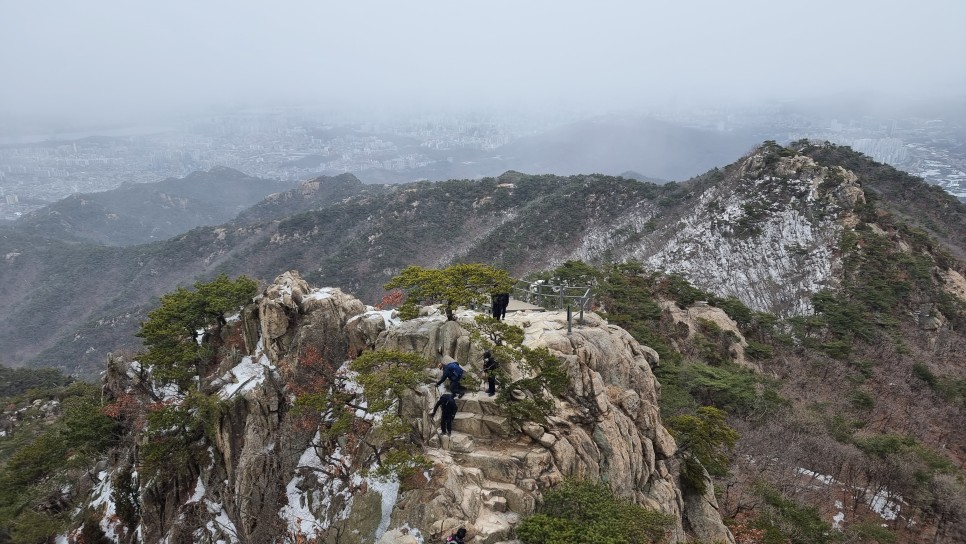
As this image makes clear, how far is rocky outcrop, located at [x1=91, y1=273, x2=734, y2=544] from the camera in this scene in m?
11.9

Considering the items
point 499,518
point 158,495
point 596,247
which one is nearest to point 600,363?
point 499,518

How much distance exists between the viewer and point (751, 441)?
987 inches

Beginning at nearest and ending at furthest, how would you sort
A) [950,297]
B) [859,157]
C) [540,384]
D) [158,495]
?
[540,384] < [158,495] < [950,297] < [859,157]

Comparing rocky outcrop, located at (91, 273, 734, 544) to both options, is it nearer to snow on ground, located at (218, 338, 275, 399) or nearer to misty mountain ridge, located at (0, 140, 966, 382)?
snow on ground, located at (218, 338, 275, 399)

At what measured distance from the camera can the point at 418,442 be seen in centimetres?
1307

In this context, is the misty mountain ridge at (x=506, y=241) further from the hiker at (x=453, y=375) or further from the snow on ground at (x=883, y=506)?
the hiker at (x=453, y=375)

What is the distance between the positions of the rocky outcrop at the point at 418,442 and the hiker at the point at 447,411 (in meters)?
0.30

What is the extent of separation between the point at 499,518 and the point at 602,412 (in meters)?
4.97

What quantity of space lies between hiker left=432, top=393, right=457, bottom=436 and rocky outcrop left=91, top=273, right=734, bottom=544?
0.30 meters

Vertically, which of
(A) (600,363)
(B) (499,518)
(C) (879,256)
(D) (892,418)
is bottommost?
(D) (892,418)

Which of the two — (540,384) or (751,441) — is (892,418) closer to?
(751,441)

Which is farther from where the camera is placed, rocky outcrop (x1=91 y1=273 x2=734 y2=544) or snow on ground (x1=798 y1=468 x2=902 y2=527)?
snow on ground (x1=798 y1=468 x2=902 y2=527)

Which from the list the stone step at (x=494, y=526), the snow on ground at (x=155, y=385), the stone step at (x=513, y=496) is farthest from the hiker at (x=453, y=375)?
the snow on ground at (x=155, y=385)

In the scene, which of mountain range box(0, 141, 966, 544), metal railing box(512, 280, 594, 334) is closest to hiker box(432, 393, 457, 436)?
mountain range box(0, 141, 966, 544)
